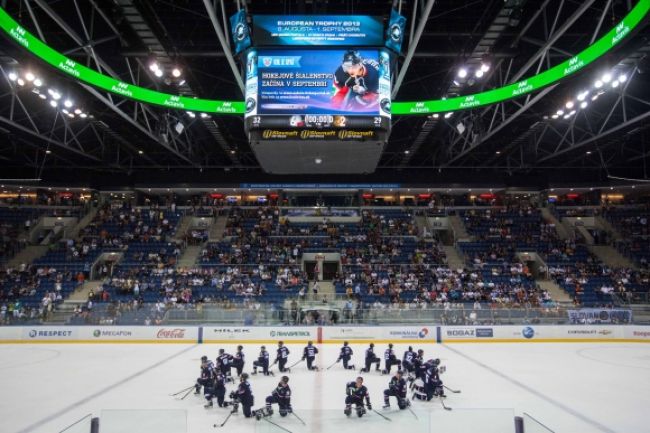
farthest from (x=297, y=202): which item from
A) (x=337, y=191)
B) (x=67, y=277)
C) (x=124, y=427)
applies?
(x=124, y=427)

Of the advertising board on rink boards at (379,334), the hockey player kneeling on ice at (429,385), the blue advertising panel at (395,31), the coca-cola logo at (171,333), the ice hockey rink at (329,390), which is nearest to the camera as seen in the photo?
the ice hockey rink at (329,390)

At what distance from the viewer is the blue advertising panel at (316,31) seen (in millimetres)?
11414

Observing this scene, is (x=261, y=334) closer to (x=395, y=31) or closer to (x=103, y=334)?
(x=103, y=334)

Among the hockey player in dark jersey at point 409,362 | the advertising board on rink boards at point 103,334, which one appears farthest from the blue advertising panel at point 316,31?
the advertising board on rink boards at point 103,334

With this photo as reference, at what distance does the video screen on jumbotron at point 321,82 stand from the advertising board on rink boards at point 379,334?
1203 cm

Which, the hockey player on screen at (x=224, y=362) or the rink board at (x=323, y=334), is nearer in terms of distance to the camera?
the hockey player on screen at (x=224, y=362)

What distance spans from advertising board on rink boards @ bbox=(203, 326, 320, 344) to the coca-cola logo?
39.4 inches

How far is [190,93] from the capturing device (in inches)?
759

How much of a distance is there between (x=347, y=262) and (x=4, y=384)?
20360mm

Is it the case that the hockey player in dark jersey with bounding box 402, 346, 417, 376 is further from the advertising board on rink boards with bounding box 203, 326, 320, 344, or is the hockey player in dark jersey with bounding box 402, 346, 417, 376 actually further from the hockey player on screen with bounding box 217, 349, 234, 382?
the advertising board on rink boards with bounding box 203, 326, 320, 344

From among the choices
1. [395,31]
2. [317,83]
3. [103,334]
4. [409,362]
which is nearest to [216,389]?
[409,362]

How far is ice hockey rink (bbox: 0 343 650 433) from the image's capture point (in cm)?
586

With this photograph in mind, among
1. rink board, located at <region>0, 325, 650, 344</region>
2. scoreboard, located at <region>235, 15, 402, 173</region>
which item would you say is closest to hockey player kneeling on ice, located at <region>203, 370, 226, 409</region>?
scoreboard, located at <region>235, 15, 402, 173</region>

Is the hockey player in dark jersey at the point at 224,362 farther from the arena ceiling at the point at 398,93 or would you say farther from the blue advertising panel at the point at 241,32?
the arena ceiling at the point at 398,93
